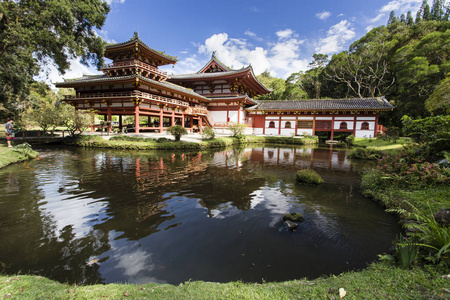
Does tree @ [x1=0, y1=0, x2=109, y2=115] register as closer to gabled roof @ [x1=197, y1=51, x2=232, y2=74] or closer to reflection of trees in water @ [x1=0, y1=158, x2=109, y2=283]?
reflection of trees in water @ [x1=0, y1=158, x2=109, y2=283]

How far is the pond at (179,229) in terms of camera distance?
3.44 meters

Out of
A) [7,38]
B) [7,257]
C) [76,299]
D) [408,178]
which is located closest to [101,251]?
[7,257]

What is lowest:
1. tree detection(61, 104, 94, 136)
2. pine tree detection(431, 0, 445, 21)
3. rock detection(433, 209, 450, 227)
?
rock detection(433, 209, 450, 227)

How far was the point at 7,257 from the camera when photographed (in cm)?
353

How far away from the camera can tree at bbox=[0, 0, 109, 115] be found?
13633mm

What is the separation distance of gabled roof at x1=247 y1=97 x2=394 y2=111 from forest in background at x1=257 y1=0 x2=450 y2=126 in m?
2.70

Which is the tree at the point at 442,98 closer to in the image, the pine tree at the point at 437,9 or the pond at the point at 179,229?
Result: the pond at the point at 179,229

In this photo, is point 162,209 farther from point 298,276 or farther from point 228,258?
point 298,276

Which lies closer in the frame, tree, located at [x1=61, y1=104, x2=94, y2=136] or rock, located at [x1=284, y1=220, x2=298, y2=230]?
rock, located at [x1=284, y1=220, x2=298, y2=230]

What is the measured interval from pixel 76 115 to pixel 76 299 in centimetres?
1955

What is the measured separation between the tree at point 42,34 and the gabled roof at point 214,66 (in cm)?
1655

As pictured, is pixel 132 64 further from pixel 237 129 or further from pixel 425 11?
pixel 425 11

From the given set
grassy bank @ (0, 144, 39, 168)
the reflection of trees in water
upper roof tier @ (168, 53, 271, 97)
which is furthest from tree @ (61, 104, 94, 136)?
upper roof tier @ (168, 53, 271, 97)

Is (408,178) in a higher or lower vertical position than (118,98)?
lower
